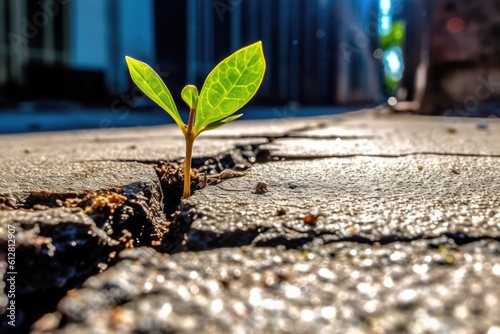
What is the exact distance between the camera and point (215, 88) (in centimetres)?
78

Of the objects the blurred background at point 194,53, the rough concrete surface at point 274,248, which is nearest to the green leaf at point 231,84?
Result: the rough concrete surface at point 274,248

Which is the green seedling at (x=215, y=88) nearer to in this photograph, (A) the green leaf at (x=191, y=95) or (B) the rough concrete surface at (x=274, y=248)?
(A) the green leaf at (x=191, y=95)

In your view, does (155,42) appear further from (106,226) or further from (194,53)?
(106,226)

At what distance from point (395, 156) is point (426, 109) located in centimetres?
354

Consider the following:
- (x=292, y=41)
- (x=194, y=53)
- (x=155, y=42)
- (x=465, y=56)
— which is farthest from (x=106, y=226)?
(x=292, y=41)

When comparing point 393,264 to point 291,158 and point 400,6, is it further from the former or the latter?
point 400,6

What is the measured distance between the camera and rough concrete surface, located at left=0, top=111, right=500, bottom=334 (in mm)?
403

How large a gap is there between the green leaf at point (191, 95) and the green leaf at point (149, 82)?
3 cm

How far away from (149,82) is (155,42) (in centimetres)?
651

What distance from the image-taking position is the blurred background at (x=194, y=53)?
4273 mm

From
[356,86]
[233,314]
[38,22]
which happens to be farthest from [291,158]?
[356,86]

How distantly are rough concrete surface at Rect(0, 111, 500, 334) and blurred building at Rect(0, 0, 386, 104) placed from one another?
4.90 metres

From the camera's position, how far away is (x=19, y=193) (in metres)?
0.82

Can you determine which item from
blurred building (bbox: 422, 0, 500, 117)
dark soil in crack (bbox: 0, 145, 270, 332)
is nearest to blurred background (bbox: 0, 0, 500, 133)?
blurred building (bbox: 422, 0, 500, 117)
